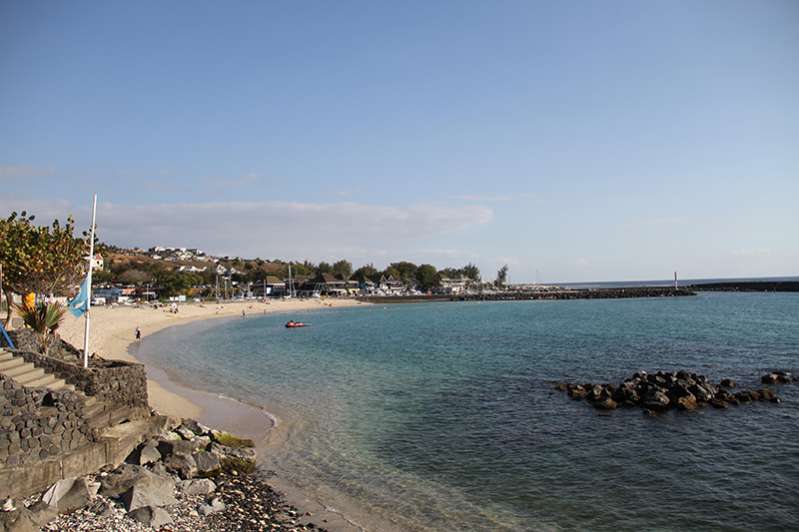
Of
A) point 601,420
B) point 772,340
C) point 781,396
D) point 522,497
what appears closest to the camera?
point 522,497

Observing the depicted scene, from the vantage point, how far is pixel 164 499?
9797 millimetres

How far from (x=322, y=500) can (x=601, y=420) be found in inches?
435

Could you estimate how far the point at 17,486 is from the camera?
933 cm

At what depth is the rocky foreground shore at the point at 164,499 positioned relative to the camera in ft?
28.0

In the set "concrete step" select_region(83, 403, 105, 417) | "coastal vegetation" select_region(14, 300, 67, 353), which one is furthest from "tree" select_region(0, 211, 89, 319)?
"concrete step" select_region(83, 403, 105, 417)

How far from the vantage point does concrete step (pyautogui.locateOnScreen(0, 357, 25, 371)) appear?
1270 cm

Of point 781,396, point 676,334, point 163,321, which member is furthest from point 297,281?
point 781,396

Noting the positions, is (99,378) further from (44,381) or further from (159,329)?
(159,329)

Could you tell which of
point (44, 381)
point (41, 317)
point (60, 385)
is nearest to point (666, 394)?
point (60, 385)

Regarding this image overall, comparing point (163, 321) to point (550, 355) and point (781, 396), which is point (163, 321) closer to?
point (550, 355)

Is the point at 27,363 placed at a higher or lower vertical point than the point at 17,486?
higher

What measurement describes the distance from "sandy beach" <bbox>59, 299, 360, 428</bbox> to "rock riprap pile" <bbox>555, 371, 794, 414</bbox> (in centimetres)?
1352

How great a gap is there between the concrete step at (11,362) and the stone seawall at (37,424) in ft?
9.10

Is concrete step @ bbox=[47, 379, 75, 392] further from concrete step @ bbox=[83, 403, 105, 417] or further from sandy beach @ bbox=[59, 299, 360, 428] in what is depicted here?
sandy beach @ bbox=[59, 299, 360, 428]
